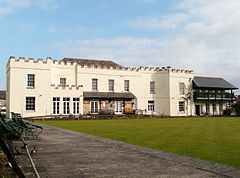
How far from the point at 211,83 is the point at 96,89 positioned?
21636 millimetres

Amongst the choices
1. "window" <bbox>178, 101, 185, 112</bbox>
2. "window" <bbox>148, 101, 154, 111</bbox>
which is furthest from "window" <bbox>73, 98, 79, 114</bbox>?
"window" <bbox>178, 101, 185, 112</bbox>

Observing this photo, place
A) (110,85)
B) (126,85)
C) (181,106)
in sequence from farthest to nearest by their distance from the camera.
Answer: (181,106), (126,85), (110,85)

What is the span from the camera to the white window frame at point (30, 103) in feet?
121

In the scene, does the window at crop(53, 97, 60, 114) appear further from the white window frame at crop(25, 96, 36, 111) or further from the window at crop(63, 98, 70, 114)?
the white window frame at crop(25, 96, 36, 111)

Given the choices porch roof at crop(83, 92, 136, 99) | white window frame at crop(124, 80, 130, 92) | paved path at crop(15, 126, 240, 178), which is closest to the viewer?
paved path at crop(15, 126, 240, 178)

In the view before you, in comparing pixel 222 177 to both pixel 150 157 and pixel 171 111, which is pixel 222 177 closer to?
pixel 150 157

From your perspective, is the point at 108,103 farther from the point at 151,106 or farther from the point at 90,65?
the point at 151,106

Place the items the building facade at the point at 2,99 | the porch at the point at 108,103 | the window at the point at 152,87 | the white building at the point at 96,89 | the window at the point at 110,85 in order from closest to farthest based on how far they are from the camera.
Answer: the white building at the point at 96,89 < the porch at the point at 108,103 < the window at the point at 110,85 < the window at the point at 152,87 < the building facade at the point at 2,99

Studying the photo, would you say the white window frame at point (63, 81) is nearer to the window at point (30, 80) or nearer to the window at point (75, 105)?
the window at point (75, 105)

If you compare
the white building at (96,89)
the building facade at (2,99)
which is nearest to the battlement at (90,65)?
the white building at (96,89)

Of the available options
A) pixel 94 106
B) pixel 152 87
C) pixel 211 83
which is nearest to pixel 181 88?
pixel 152 87

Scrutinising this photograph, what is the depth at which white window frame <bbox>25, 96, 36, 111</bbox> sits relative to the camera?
121 feet

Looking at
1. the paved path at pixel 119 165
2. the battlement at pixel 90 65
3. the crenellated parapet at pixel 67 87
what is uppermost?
the battlement at pixel 90 65

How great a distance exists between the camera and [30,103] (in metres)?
37.0
